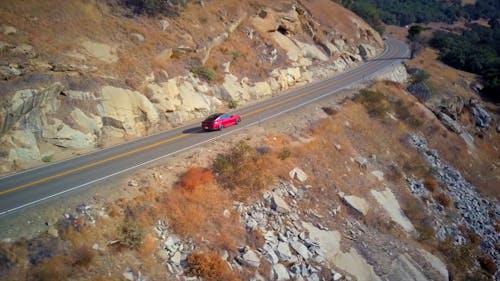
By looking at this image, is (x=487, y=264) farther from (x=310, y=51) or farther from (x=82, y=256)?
(x=310, y=51)

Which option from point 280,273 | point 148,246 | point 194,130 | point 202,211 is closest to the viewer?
point 148,246

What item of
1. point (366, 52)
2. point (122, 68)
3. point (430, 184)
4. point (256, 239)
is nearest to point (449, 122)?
point (430, 184)

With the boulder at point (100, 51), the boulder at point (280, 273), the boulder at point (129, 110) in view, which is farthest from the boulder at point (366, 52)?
the boulder at point (280, 273)

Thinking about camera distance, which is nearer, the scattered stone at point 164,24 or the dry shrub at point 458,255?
the dry shrub at point 458,255

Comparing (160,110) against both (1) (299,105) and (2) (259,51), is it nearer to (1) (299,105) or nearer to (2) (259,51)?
(1) (299,105)

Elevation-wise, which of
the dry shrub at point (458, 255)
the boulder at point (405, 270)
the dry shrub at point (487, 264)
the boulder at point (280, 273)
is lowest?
the dry shrub at point (487, 264)

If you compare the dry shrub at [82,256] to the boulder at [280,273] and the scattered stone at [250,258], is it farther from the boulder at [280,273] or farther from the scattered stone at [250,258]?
the boulder at [280,273]
